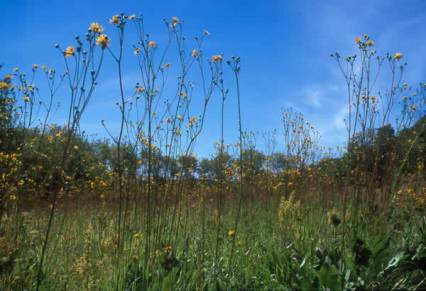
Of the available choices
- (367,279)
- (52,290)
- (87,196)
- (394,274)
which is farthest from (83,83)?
(87,196)

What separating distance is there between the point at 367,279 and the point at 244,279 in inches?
28.1

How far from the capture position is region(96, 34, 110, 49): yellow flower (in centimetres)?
182

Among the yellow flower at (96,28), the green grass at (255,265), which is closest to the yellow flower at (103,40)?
the yellow flower at (96,28)

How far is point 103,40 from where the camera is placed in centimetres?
183

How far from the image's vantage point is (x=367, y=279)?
201 centimetres

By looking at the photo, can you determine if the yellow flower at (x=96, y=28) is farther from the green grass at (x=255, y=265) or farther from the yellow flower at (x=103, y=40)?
the green grass at (x=255, y=265)

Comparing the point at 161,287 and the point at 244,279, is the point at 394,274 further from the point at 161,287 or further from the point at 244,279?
the point at 161,287

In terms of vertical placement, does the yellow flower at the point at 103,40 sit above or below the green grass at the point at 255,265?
above

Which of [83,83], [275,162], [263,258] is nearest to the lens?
[83,83]

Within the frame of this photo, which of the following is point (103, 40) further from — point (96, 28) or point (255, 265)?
point (255, 265)

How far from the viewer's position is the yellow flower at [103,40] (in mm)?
1824

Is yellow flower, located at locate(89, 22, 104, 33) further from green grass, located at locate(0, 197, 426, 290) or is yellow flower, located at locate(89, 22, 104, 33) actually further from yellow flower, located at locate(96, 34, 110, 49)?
green grass, located at locate(0, 197, 426, 290)

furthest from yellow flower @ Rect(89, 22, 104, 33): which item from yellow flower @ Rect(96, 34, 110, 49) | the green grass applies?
the green grass

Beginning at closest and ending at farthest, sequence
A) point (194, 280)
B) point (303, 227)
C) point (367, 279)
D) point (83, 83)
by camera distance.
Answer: point (83, 83)
point (367, 279)
point (194, 280)
point (303, 227)
